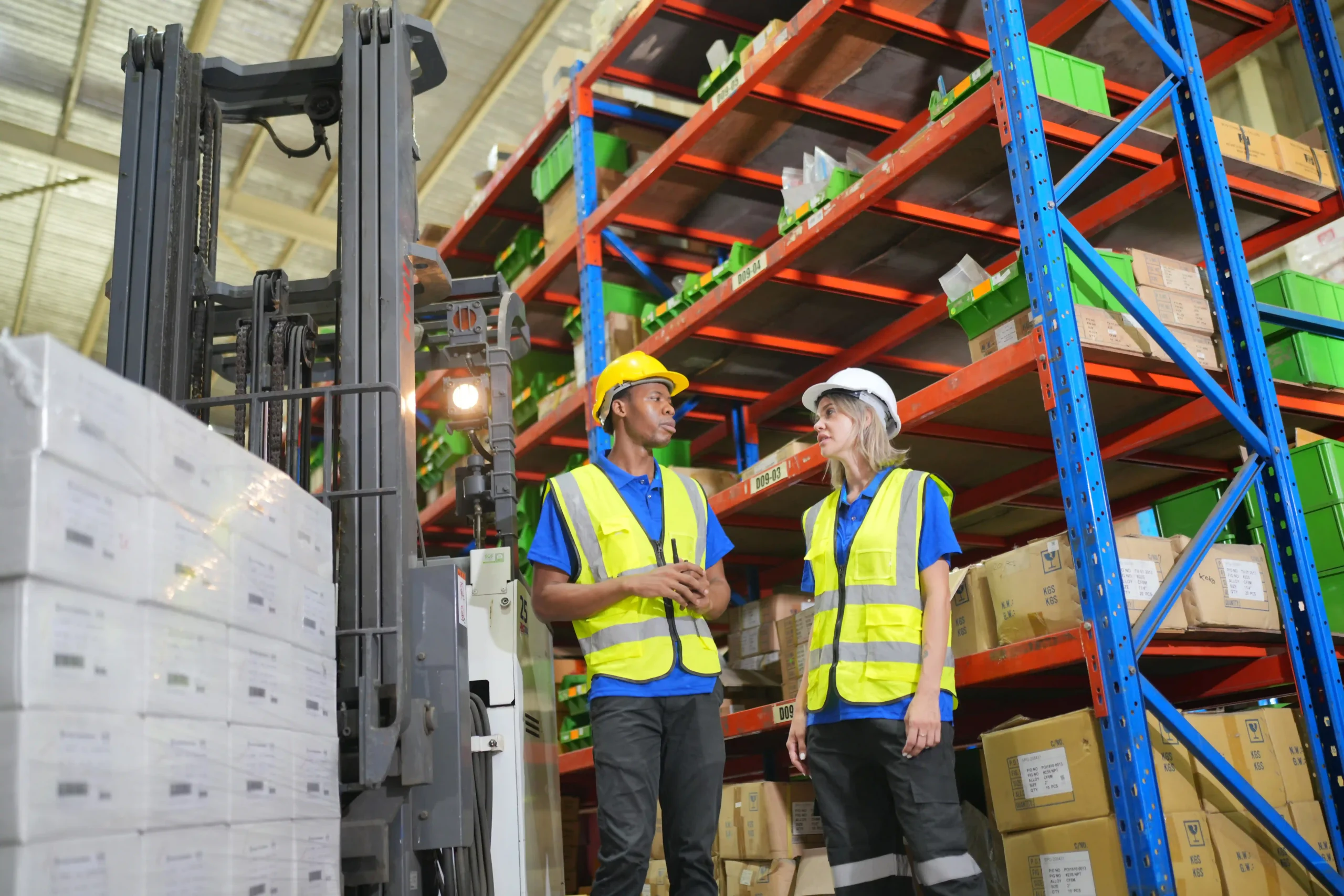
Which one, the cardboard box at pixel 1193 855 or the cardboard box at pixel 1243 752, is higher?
the cardboard box at pixel 1243 752

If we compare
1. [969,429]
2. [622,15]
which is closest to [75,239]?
[622,15]

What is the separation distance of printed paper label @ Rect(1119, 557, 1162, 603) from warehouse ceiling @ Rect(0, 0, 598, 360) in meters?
8.02

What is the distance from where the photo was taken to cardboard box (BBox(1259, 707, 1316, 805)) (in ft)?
12.3

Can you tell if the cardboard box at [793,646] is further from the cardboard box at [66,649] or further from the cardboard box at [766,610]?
the cardboard box at [66,649]

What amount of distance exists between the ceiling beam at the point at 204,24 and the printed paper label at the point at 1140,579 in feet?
30.2

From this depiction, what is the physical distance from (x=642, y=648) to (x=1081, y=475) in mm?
1464

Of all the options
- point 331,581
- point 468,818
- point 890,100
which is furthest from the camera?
point 890,100

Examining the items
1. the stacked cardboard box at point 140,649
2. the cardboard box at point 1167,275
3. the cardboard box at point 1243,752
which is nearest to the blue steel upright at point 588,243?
the cardboard box at point 1167,275

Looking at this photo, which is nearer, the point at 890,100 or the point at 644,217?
the point at 890,100

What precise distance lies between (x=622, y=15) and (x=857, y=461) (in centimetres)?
358

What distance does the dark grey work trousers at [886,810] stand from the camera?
3.12 metres

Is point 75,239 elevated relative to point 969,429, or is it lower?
elevated

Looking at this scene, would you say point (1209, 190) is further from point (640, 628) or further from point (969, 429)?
point (640, 628)

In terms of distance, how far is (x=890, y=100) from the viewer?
18.7 feet
